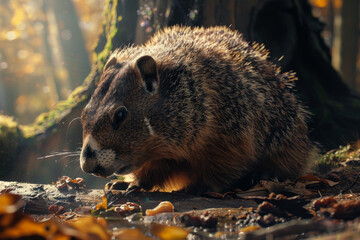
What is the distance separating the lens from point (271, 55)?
763cm

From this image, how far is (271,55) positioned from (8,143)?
5.04 m

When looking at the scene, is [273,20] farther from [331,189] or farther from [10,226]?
[10,226]

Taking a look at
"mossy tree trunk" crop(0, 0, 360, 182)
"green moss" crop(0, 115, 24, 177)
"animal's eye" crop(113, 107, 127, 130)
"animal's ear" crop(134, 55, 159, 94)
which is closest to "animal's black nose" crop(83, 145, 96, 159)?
"animal's eye" crop(113, 107, 127, 130)

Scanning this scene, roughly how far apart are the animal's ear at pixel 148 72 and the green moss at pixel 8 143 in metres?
3.56

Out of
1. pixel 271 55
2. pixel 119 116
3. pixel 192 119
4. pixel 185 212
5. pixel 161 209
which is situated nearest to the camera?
pixel 185 212

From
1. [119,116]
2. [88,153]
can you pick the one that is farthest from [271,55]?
[88,153]

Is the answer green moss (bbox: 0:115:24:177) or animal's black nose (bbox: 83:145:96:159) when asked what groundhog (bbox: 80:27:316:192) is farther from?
green moss (bbox: 0:115:24:177)

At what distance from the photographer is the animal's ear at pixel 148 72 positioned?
177 inches

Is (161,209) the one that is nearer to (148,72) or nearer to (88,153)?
(88,153)

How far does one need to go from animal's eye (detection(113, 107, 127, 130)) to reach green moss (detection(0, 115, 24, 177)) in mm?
3475

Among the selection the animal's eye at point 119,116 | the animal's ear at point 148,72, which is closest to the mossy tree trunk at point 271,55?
the animal's ear at point 148,72

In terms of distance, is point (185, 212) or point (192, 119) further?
point (192, 119)

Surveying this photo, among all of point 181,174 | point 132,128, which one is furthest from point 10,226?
point 181,174

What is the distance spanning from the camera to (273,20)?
7883 millimetres
